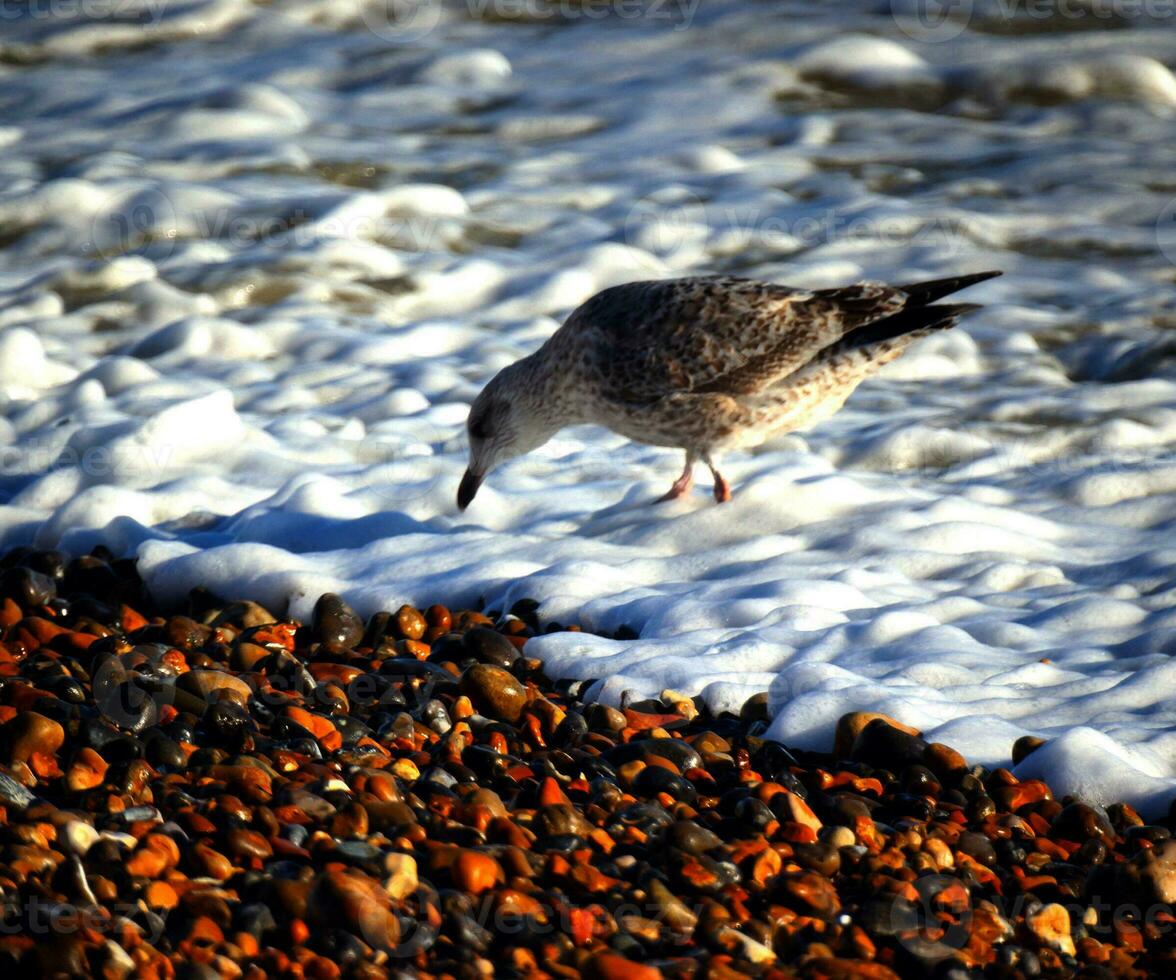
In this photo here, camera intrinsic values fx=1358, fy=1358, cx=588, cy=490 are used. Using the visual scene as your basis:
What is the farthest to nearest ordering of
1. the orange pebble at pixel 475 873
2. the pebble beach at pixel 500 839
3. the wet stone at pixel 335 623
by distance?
the wet stone at pixel 335 623 < the orange pebble at pixel 475 873 < the pebble beach at pixel 500 839

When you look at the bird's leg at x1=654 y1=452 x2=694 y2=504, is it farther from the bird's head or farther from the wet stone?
the wet stone

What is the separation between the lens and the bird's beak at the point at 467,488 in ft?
20.0

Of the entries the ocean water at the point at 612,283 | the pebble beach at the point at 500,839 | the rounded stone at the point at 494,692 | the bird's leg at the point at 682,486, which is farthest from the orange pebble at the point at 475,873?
the bird's leg at the point at 682,486

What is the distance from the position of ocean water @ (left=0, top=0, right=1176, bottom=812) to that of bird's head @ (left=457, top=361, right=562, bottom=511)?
0.63 ft

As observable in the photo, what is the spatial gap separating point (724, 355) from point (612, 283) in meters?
3.51

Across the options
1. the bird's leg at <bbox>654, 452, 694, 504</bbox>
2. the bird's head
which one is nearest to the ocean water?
the bird's leg at <bbox>654, 452, 694, 504</bbox>

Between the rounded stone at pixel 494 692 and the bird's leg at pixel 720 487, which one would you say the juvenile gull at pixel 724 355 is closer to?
the bird's leg at pixel 720 487

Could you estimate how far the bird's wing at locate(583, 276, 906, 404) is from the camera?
5.94 metres

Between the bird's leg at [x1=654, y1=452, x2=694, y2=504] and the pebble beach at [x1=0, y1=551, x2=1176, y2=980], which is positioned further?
the bird's leg at [x1=654, y1=452, x2=694, y2=504]

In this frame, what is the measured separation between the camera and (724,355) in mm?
5930

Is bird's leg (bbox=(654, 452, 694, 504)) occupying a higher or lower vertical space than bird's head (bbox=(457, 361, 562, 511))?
lower

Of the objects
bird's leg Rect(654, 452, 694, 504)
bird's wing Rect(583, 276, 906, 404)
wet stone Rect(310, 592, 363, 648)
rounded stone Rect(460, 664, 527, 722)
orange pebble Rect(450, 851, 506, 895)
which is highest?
bird's wing Rect(583, 276, 906, 404)

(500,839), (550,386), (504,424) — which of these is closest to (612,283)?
(550,386)

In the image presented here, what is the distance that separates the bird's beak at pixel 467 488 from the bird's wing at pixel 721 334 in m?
0.73
